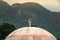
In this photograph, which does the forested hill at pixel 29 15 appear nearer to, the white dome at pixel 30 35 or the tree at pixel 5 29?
the tree at pixel 5 29

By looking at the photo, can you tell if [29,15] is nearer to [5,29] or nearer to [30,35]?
[5,29]

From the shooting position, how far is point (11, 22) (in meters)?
3.23

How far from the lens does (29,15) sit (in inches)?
128

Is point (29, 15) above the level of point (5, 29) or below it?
above

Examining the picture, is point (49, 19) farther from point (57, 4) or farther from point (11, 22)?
point (11, 22)

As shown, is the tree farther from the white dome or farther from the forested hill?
the white dome

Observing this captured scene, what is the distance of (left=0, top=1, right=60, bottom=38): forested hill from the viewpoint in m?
3.22

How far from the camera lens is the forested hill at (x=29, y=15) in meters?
3.22

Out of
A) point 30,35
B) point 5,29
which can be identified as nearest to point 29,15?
point 5,29

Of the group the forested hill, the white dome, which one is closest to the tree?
the forested hill

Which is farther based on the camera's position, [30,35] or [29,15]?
[29,15]

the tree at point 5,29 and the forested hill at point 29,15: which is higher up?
the forested hill at point 29,15

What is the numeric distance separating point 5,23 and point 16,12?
1.05ft

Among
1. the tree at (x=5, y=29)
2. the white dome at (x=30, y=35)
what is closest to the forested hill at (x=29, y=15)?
the tree at (x=5, y=29)
